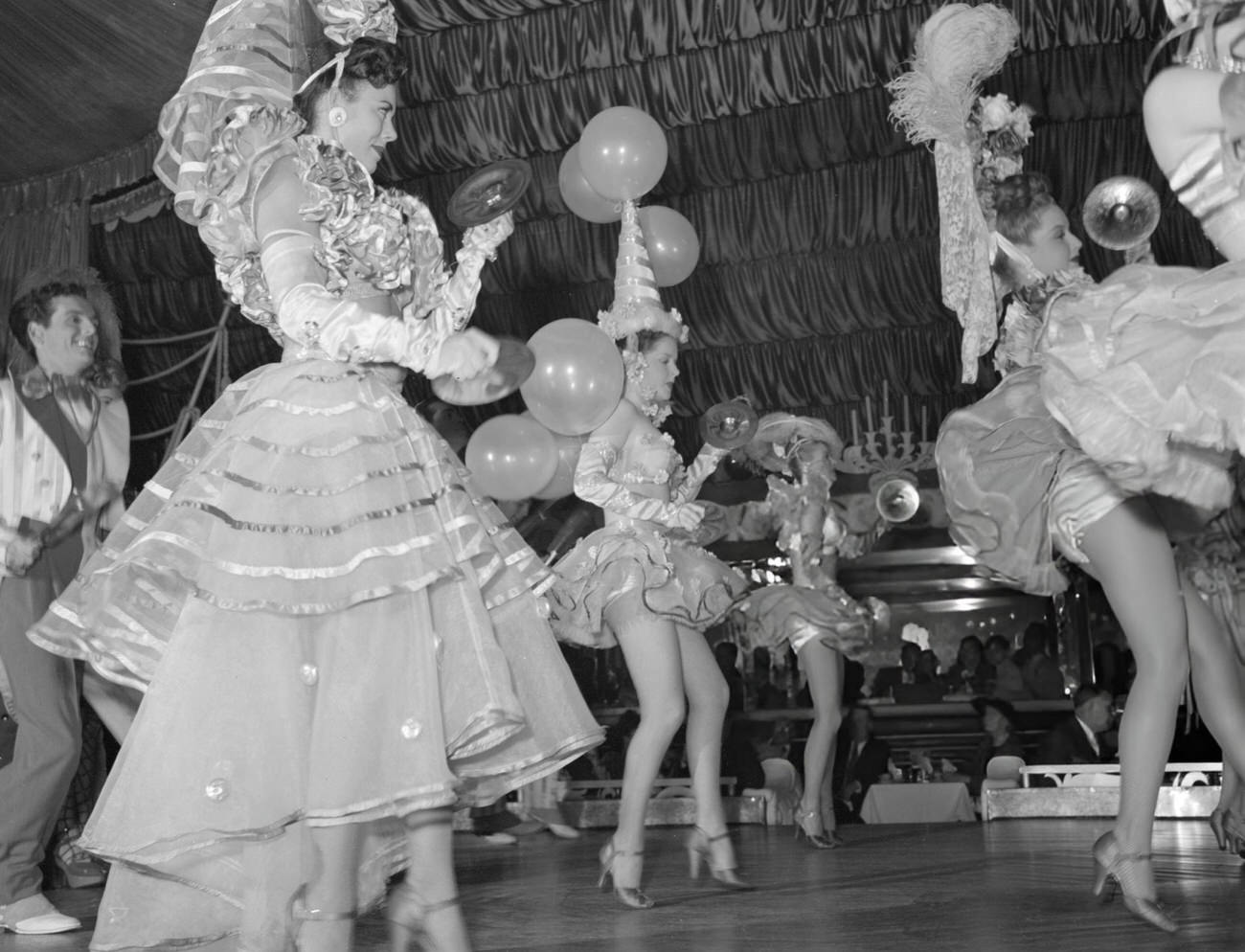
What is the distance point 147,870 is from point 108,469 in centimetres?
179

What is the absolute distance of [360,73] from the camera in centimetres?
246

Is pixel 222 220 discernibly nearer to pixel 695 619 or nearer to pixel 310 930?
pixel 310 930

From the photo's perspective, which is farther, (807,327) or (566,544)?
(807,327)

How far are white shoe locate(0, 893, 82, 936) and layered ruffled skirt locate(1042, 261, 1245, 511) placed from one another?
246 cm

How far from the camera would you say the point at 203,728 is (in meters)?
2.06

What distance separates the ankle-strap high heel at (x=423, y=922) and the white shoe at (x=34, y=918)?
57.1 inches

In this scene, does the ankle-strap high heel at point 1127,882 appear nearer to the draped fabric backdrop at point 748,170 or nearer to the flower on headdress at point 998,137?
the flower on headdress at point 998,137

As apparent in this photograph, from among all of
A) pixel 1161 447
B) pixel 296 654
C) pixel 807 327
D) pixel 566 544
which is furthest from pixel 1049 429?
pixel 807 327

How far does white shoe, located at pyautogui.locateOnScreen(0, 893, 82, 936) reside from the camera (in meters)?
3.30

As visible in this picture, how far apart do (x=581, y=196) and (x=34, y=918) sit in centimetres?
291

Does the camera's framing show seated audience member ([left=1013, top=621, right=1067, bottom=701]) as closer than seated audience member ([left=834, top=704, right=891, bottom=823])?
No

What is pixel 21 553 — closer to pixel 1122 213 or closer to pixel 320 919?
pixel 320 919

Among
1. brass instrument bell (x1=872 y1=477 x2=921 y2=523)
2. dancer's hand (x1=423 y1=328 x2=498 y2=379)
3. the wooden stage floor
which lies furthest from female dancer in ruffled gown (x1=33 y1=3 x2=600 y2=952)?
brass instrument bell (x1=872 y1=477 x2=921 y2=523)

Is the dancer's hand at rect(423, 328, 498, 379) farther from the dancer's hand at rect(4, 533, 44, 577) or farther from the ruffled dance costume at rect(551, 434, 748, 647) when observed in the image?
the dancer's hand at rect(4, 533, 44, 577)
